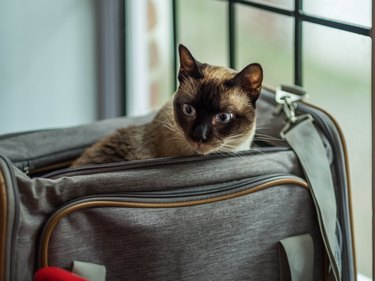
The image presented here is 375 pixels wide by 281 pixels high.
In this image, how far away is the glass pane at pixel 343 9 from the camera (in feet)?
4.09

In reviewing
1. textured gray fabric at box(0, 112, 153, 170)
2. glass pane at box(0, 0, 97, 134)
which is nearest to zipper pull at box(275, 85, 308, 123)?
textured gray fabric at box(0, 112, 153, 170)

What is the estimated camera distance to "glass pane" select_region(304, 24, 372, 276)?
1.30 m

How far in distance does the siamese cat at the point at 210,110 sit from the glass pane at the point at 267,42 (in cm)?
35

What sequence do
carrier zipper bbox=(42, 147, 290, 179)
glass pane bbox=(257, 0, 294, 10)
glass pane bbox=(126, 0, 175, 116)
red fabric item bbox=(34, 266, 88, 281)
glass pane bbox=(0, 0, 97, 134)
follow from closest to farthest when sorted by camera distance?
red fabric item bbox=(34, 266, 88, 281) < carrier zipper bbox=(42, 147, 290, 179) < glass pane bbox=(257, 0, 294, 10) < glass pane bbox=(0, 0, 97, 134) < glass pane bbox=(126, 0, 175, 116)

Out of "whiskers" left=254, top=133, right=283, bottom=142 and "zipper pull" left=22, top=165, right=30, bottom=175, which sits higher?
"whiskers" left=254, top=133, right=283, bottom=142

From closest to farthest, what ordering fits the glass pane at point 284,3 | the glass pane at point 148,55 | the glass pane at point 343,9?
the glass pane at point 343,9
the glass pane at point 284,3
the glass pane at point 148,55

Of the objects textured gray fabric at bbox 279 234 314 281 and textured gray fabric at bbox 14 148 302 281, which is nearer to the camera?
textured gray fabric at bbox 14 148 302 281

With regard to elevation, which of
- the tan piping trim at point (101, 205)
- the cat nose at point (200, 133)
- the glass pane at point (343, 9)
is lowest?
the tan piping trim at point (101, 205)

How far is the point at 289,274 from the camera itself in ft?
3.62

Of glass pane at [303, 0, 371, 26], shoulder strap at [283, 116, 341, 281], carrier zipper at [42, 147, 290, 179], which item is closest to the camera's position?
carrier zipper at [42, 147, 290, 179]

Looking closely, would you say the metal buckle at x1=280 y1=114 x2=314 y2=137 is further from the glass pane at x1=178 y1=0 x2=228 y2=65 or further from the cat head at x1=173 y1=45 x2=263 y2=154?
the glass pane at x1=178 y1=0 x2=228 y2=65

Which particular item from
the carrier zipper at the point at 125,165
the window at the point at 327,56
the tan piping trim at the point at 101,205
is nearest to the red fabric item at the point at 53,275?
the tan piping trim at the point at 101,205

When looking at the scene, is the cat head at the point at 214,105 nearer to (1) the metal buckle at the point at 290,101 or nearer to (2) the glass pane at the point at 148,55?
(1) the metal buckle at the point at 290,101

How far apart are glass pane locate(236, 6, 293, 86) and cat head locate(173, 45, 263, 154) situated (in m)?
0.36
